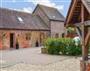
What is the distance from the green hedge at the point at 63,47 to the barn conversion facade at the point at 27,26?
11.8m

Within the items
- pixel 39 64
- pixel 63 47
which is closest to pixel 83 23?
pixel 39 64

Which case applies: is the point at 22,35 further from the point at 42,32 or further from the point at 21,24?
the point at 42,32


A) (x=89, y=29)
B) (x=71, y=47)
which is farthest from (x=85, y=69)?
(x=71, y=47)

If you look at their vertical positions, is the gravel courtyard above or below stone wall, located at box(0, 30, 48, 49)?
below

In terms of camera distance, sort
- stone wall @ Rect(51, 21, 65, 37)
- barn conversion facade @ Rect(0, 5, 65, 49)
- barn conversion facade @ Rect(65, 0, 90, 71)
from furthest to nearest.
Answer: stone wall @ Rect(51, 21, 65, 37)
barn conversion facade @ Rect(0, 5, 65, 49)
barn conversion facade @ Rect(65, 0, 90, 71)

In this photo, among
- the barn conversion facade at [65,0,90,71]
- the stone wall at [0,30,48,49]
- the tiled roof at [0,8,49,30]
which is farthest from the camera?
the tiled roof at [0,8,49,30]

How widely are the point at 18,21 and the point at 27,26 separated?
1.84 m

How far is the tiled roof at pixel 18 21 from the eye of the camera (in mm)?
38594

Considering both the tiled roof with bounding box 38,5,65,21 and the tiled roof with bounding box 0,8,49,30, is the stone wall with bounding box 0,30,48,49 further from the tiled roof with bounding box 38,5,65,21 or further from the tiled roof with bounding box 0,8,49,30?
Answer: the tiled roof with bounding box 38,5,65,21

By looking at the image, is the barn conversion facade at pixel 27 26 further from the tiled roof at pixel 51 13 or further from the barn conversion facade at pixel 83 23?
the barn conversion facade at pixel 83 23

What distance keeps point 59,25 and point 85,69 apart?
1811 inches

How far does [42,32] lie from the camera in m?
47.9

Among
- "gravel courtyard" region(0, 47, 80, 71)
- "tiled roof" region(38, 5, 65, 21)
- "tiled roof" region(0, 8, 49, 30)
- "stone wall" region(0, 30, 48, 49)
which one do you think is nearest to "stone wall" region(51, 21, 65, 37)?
"tiled roof" region(38, 5, 65, 21)

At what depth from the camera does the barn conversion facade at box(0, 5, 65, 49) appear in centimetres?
3797
